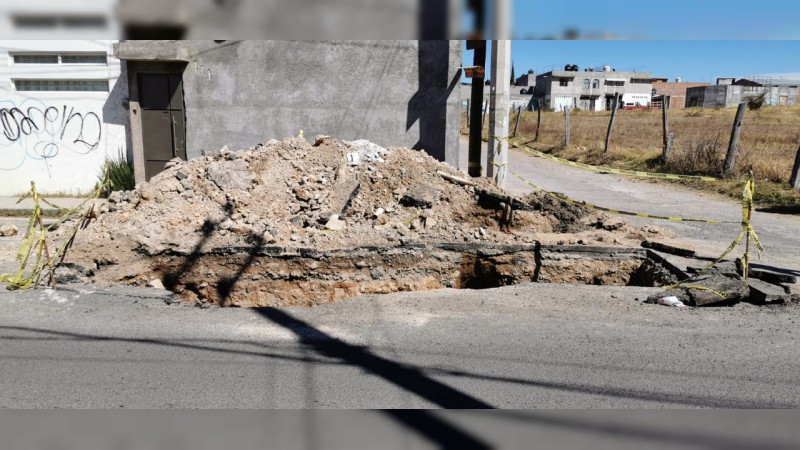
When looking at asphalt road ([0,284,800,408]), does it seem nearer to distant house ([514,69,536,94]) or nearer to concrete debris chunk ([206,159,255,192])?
concrete debris chunk ([206,159,255,192])

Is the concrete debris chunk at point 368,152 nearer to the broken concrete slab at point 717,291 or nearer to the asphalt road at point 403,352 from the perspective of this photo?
the asphalt road at point 403,352

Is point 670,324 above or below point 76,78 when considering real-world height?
below

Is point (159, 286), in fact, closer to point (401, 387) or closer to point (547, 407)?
point (401, 387)

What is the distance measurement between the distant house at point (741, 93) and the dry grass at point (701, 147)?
18.1m

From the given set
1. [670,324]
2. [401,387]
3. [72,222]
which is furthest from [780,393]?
[72,222]

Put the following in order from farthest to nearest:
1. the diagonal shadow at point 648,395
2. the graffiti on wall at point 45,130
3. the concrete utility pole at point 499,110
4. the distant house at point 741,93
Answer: the distant house at point 741,93 < the graffiti on wall at point 45,130 < the concrete utility pole at point 499,110 < the diagonal shadow at point 648,395

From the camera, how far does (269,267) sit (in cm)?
737

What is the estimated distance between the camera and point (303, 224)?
8359 millimetres

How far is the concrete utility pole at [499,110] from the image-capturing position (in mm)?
10781

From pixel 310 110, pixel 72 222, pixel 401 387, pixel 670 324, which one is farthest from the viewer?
pixel 310 110

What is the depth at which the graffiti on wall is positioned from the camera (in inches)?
518

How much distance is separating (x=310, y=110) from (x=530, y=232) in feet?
19.6

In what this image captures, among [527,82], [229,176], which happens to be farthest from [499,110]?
[527,82]
